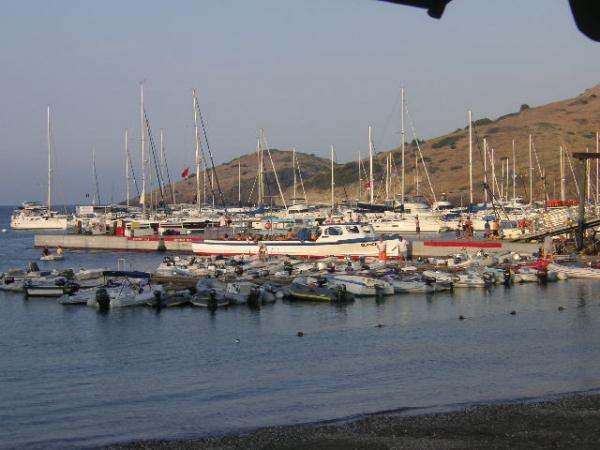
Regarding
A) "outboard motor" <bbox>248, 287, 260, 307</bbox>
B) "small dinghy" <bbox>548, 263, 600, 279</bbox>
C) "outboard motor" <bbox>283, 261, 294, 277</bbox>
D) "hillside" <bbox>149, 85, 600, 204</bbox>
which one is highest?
"hillside" <bbox>149, 85, 600, 204</bbox>

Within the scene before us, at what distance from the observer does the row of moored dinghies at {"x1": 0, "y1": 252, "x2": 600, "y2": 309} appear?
38000 millimetres

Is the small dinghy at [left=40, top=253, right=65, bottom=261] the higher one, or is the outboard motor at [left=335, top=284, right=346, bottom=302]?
the small dinghy at [left=40, top=253, right=65, bottom=261]

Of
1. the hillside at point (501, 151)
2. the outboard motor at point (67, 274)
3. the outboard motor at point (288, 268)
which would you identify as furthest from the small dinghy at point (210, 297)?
the hillside at point (501, 151)

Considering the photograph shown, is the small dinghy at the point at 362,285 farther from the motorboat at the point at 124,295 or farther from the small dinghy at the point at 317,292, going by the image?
the motorboat at the point at 124,295

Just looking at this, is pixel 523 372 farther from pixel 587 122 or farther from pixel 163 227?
pixel 587 122

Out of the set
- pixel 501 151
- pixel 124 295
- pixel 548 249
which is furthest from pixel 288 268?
pixel 501 151

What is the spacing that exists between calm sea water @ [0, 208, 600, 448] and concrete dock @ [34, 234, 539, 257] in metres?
12.8

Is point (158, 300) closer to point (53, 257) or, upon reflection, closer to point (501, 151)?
point (53, 257)

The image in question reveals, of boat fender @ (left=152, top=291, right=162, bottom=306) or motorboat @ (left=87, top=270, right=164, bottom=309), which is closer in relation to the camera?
motorboat @ (left=87, top=270, right=164, bottom=309)

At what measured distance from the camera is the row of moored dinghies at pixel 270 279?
38.0 m

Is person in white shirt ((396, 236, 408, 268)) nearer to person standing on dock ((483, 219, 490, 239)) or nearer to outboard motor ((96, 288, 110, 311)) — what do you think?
person standing on dock ((483, 219, 490, 239))

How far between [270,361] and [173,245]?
→ 4654 centimetres

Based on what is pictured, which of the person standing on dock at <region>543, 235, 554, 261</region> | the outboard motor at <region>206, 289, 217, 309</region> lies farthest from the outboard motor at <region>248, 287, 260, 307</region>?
the person standing on dock at <region>543, 235, 554, 261</region>

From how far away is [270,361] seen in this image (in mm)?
25391
